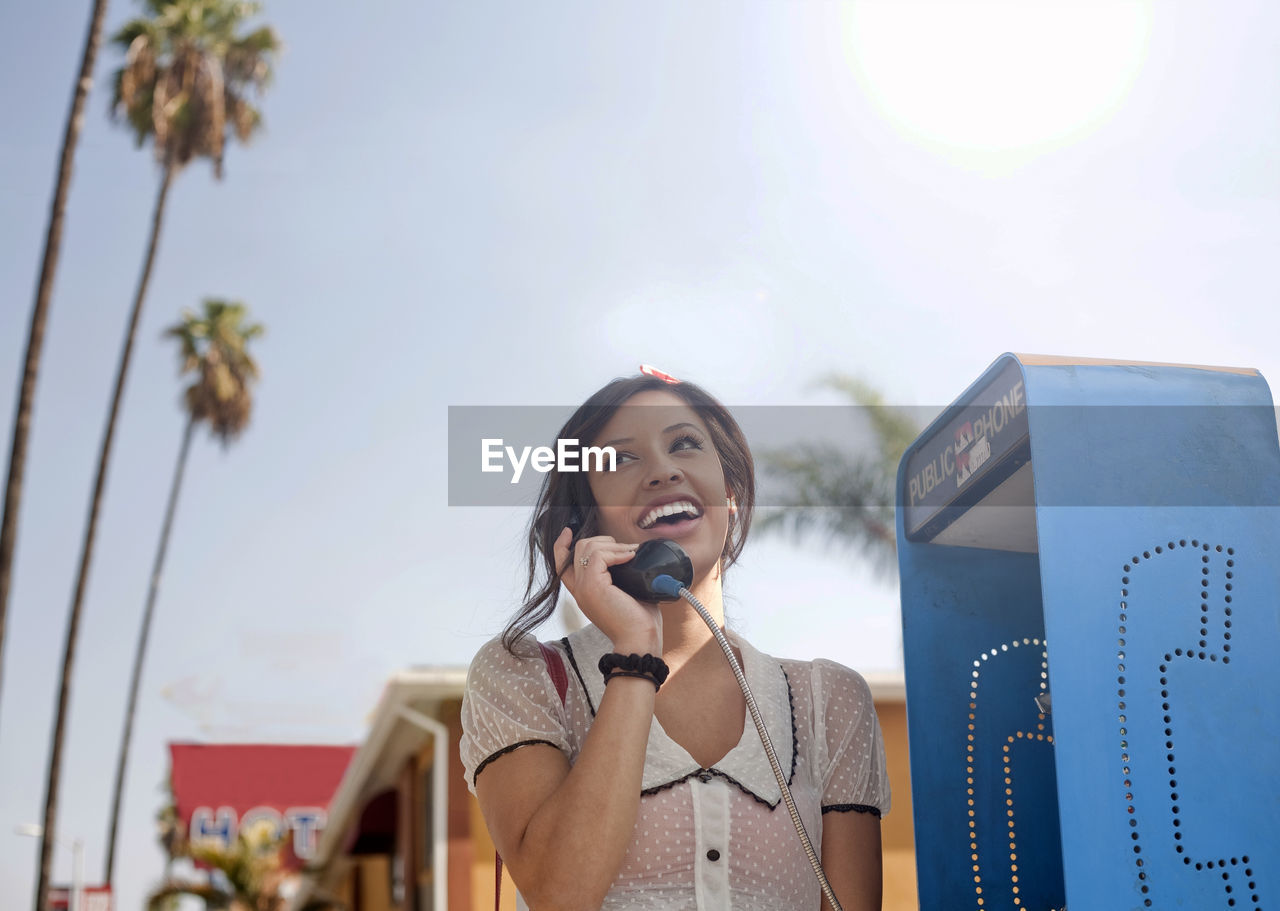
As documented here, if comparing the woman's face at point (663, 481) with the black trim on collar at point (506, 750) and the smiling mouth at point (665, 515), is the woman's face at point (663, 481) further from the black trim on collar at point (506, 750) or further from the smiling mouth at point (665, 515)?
the black trim on collar at point (506, 750)

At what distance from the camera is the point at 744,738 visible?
2.50m

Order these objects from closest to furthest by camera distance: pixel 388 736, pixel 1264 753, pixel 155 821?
pixel 1264 753, pixel 388 736, pixel 155 821

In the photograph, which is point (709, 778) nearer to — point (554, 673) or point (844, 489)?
point (554, 673)

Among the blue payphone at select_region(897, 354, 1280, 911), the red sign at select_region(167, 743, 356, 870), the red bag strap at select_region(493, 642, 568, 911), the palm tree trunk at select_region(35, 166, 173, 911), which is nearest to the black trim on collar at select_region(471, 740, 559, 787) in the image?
the red bag strap at select_region(493, 642, 568, 911)

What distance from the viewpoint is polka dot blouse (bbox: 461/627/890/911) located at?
2.33 meters

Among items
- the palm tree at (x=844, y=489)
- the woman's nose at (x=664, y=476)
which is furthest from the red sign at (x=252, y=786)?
the woman's nose at (x=664, y=476)

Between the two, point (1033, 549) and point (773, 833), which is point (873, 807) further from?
point (1033, 549)

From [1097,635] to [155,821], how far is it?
40.2 m

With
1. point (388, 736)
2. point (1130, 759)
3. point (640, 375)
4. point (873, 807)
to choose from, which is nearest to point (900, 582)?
point (873, 807)

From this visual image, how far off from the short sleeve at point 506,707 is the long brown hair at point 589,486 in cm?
19

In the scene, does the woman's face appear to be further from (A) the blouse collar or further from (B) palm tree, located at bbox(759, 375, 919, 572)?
(B) palm tree, located at bbox(759, 375, 919, 572)

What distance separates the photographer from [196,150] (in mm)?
17672

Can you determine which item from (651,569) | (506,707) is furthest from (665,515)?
(506,707)

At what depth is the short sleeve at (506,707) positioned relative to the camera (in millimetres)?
2354
